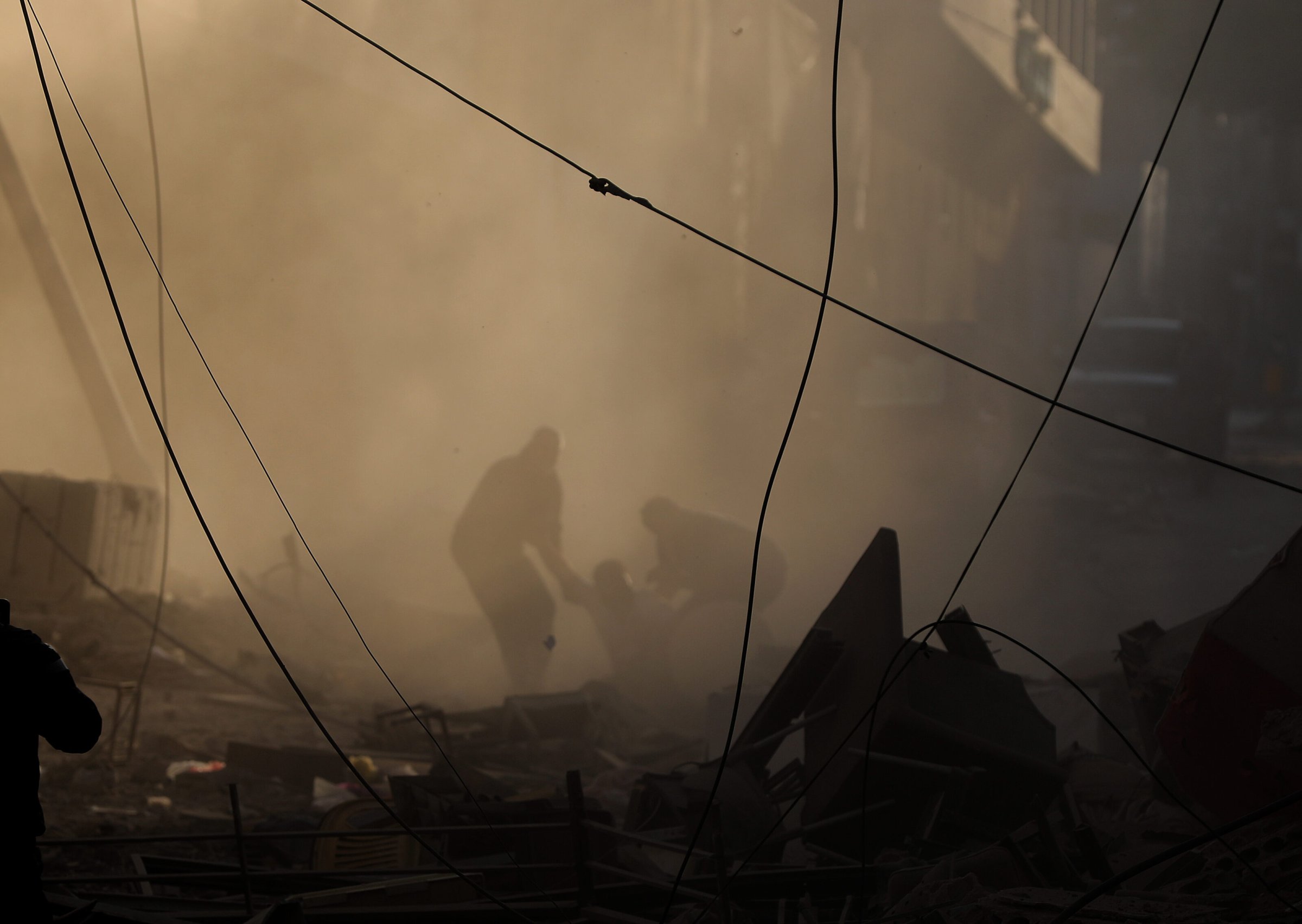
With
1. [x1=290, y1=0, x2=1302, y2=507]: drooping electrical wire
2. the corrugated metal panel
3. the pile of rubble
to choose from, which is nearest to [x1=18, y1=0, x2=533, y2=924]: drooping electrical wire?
the pile of rubble

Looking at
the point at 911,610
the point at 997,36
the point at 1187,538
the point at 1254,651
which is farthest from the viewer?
the point at 997,36

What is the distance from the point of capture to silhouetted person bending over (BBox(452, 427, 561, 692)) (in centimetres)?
736

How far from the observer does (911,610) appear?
27.2 feet

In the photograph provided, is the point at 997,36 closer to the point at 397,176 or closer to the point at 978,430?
the point at 978,430

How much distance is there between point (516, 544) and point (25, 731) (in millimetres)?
5511

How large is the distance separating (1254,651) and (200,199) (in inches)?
376

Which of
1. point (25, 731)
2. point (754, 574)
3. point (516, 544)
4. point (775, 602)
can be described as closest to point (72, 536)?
point (516, 544)

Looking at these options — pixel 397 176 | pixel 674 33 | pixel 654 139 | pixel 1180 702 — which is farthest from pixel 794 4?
pixel 1180 702

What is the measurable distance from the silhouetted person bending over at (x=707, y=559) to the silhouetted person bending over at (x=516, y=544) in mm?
830

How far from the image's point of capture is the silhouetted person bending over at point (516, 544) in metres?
7.36

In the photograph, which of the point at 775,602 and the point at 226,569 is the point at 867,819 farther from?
the point at 775,602

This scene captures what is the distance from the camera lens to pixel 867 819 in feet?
11.6

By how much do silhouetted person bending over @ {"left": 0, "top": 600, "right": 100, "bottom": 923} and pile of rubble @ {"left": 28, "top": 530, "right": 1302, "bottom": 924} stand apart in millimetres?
486

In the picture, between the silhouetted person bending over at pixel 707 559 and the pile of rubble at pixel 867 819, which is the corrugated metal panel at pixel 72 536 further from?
the silhouetted person bending over at pixel 707 559
